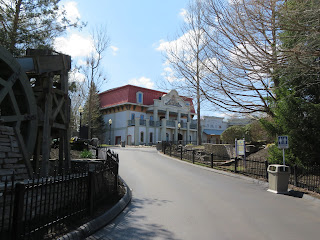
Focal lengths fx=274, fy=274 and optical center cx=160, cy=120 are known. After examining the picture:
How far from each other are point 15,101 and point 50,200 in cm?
458

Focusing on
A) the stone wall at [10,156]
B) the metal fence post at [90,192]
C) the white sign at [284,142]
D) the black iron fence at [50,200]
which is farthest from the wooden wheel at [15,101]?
the white sign at [284,142]

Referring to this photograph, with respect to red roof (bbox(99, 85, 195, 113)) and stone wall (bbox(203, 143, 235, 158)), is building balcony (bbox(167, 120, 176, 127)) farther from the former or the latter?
stone wall (bbox(203, 143, 235, 158))

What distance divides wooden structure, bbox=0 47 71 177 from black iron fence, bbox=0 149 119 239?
2.08 meters

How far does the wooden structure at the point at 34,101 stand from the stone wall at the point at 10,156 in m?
0.15

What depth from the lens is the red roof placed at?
47.8 m

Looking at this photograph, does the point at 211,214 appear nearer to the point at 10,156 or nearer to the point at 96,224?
the point at 96,224

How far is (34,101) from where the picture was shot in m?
9.27

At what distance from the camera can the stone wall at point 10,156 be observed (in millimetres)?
7129

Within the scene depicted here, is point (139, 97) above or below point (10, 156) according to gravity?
above

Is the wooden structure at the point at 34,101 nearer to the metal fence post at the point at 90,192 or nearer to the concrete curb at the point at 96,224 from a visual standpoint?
the metal fence post at the point at 90,192

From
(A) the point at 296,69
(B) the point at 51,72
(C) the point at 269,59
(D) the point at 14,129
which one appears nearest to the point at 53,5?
(B) the point at 51,72

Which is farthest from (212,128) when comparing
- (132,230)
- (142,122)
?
(132,230)

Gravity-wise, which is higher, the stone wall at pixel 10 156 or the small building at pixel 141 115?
the small building at pixel 141 115

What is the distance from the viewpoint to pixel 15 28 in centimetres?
1382
